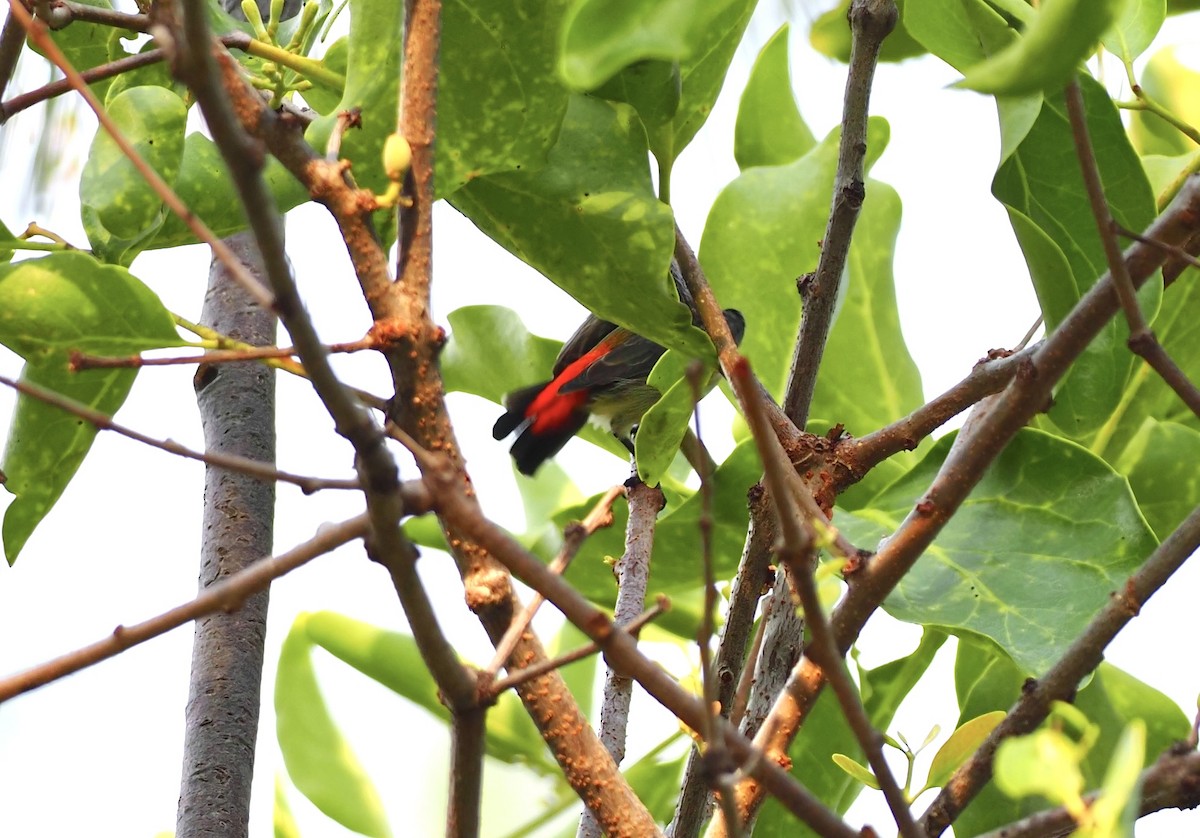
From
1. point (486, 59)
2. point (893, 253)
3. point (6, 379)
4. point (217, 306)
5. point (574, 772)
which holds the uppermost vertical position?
point (217, 306)

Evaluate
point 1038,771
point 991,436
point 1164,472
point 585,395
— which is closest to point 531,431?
point 585,395

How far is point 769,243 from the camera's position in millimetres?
1053

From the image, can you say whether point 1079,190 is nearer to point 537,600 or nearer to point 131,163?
point 537,600

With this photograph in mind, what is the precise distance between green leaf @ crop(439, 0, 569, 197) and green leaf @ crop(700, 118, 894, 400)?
422mm

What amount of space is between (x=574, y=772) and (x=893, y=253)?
2.13 ft

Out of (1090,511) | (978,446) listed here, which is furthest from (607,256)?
(1090,511)

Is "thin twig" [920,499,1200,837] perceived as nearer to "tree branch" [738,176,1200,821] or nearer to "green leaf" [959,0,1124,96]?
"tree branch" [738,176,1200,821]

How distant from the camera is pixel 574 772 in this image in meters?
0.63

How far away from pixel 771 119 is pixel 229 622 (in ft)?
2.07

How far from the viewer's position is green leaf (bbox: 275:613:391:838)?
105 cm

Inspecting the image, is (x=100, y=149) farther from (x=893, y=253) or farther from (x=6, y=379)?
(x=893, y=253)

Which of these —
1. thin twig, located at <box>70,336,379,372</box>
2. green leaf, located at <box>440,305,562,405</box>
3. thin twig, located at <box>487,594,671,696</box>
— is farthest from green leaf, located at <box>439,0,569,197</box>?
green leaf, located at <box>440,305,562,405</box>

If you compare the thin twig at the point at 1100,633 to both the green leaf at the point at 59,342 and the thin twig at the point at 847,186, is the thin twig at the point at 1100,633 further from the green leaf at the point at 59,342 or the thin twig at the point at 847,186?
the green leaf at the point at 59,342

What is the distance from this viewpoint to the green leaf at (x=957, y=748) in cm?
76
